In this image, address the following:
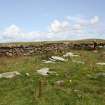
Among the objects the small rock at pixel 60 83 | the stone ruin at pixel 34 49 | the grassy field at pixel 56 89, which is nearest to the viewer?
the grassy field at pixel 56 89

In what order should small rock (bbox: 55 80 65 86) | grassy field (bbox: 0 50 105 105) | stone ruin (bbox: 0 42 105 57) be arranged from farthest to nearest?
stone ruin (bbox: 0 42 105 57), small rock (bbox: 55 80 65 86), grassy field (bbox: 0 50 105 105)

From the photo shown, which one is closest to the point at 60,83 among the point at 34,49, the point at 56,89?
the point at 56,89

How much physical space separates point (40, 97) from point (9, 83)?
3939 mm

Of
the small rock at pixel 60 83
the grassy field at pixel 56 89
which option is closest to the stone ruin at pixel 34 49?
the grassy field at pixel 56 89

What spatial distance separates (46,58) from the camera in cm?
3062

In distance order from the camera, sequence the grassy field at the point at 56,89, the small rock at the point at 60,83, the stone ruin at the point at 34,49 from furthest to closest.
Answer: the stone ruin at the point at 34,49 → the small rock at the point at 60,83 → the grassy field at the point at 56,89

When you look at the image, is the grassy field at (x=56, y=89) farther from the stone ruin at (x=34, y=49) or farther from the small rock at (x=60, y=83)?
the stone ruin at (x=34, y=49)

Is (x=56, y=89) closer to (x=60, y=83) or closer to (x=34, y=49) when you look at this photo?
(x=60, y=83)

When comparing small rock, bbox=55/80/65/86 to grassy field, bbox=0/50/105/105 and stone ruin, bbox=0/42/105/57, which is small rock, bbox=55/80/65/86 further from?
stone ruin, bbox=0/42/105/57

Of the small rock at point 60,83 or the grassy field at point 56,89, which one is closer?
the grassy field at point 56,89

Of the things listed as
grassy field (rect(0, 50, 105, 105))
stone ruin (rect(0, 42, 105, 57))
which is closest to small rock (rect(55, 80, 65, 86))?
grassy field (rect(0, 50, 105, 105))

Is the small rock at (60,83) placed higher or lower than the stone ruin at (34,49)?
lower

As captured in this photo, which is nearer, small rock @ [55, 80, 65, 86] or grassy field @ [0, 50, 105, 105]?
grassy field @ [0, 50, 105, 105]

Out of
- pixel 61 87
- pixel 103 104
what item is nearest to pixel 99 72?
pixel 61 87
